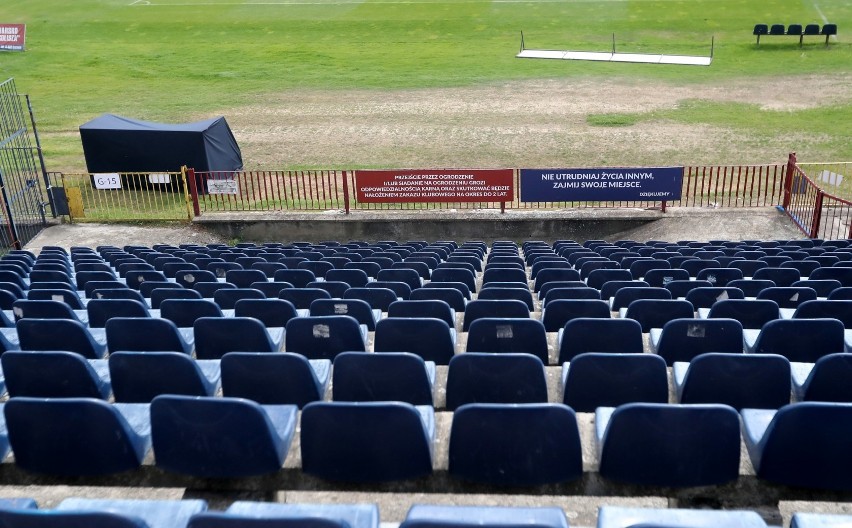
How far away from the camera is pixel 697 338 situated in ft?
20.8

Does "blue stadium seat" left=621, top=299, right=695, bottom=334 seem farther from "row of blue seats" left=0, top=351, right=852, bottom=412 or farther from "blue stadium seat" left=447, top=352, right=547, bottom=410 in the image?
"blue stadium seat" left=447, top=352, right=547, bottom=410

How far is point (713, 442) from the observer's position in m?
4.21

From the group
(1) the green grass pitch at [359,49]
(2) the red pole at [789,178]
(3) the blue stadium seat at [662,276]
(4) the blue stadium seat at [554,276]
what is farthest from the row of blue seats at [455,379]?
(1) the green grass pitch at [359,49]

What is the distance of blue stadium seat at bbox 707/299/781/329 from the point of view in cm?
746

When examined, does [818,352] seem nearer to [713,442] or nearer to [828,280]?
[713,442]

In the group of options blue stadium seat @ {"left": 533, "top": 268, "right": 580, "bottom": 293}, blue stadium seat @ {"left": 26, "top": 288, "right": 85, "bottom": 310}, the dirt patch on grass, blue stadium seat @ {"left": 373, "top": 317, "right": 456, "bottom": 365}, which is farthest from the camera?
the dirt patch on grass

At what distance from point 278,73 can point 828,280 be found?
111 ft

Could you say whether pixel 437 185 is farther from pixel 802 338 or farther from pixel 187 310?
pixel 802 338

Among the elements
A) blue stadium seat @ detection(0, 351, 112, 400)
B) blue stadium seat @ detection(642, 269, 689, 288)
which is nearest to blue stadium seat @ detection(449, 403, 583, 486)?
blue stadium seat @ detection(0, 351, 112, 400)

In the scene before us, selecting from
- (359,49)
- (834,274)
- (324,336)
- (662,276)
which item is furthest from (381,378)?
(359,49)

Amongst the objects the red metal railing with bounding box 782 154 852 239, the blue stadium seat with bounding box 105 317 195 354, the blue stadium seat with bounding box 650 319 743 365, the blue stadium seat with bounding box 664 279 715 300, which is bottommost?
the red metal railing with bounding box 782 154 852 239

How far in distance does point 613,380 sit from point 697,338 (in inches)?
56.4

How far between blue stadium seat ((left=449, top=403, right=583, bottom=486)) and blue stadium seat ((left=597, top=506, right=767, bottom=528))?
73cm

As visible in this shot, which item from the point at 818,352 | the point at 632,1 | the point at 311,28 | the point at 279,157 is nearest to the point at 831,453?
the point at 818,352
